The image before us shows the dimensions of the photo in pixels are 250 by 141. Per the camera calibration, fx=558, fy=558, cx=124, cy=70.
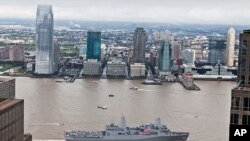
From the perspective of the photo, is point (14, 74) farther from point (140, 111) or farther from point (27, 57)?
point (140, 111)

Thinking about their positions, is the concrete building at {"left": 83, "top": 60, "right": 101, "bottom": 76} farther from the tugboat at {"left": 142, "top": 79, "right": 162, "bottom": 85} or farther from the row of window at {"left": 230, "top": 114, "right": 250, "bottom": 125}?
the row of window at {"left": 230, "top": 114, "right": 250, "bottom": 125}

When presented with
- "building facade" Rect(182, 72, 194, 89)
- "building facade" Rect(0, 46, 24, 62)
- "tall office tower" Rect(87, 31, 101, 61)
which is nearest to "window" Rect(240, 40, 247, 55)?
"building facade" Rect(182, 72, 194, 89)

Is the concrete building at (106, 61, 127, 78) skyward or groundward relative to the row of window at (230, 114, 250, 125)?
groundward

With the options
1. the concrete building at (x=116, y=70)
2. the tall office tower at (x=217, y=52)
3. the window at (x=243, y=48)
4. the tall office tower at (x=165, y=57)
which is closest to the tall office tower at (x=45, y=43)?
the concrete building at (x=116, y=70)

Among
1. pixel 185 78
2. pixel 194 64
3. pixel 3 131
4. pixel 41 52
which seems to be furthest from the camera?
pixel 194 64

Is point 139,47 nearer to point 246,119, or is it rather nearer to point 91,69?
point 91,69

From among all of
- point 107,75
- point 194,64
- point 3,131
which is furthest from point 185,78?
point 3,131

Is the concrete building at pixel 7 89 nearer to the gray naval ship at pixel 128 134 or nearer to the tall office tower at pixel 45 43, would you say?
the gray naval ship at pixel 128 134
